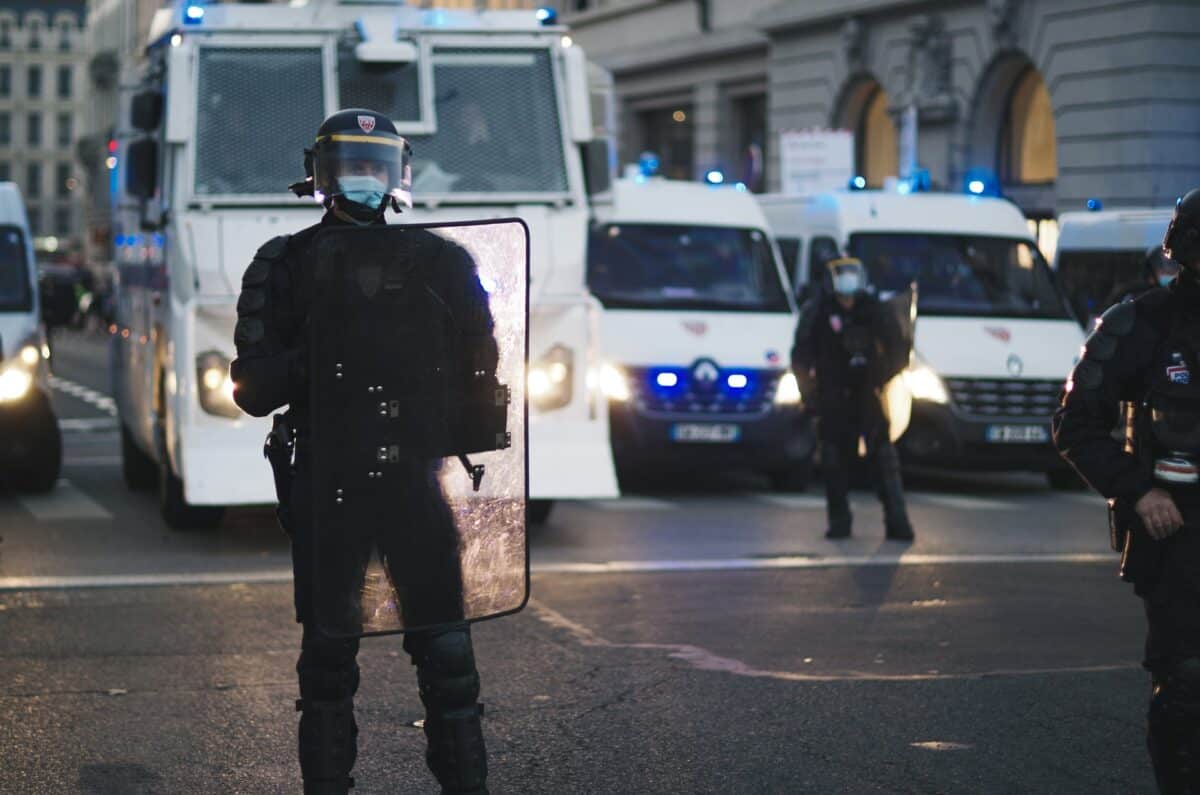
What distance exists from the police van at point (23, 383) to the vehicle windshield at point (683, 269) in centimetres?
408

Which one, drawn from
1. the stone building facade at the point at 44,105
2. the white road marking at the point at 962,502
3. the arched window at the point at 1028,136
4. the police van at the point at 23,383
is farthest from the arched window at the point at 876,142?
the stone building facade at the point at 44,105

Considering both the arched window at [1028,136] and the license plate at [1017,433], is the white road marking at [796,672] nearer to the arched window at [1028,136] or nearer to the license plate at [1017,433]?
the license plate at [1017,433]

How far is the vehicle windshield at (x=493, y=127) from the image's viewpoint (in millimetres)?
12711

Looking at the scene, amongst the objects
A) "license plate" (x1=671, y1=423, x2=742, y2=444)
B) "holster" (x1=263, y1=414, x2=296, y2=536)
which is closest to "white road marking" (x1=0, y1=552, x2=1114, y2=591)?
"license plate" (x1=671, y1=423, x2=742, y2=444)

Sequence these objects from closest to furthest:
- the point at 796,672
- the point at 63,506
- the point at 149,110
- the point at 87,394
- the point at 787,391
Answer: the point at 796,672
the point at 149,110
the point at 63,506
the point at 787,391
the point at 87,394

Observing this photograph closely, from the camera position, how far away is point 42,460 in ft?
50.2

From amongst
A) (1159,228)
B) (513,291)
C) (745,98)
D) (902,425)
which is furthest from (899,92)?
(513,291)

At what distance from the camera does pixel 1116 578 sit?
11.6 m

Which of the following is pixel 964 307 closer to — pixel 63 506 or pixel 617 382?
pixel 617 382

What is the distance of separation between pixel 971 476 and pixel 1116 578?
23.0ft

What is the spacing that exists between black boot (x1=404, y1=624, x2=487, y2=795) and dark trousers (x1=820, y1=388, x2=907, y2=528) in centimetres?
814

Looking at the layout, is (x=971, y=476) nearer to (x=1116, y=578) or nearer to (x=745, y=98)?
(x=1116, y=578)

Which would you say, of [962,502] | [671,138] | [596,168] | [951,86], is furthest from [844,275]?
[671,138]

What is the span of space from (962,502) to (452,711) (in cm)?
1116
